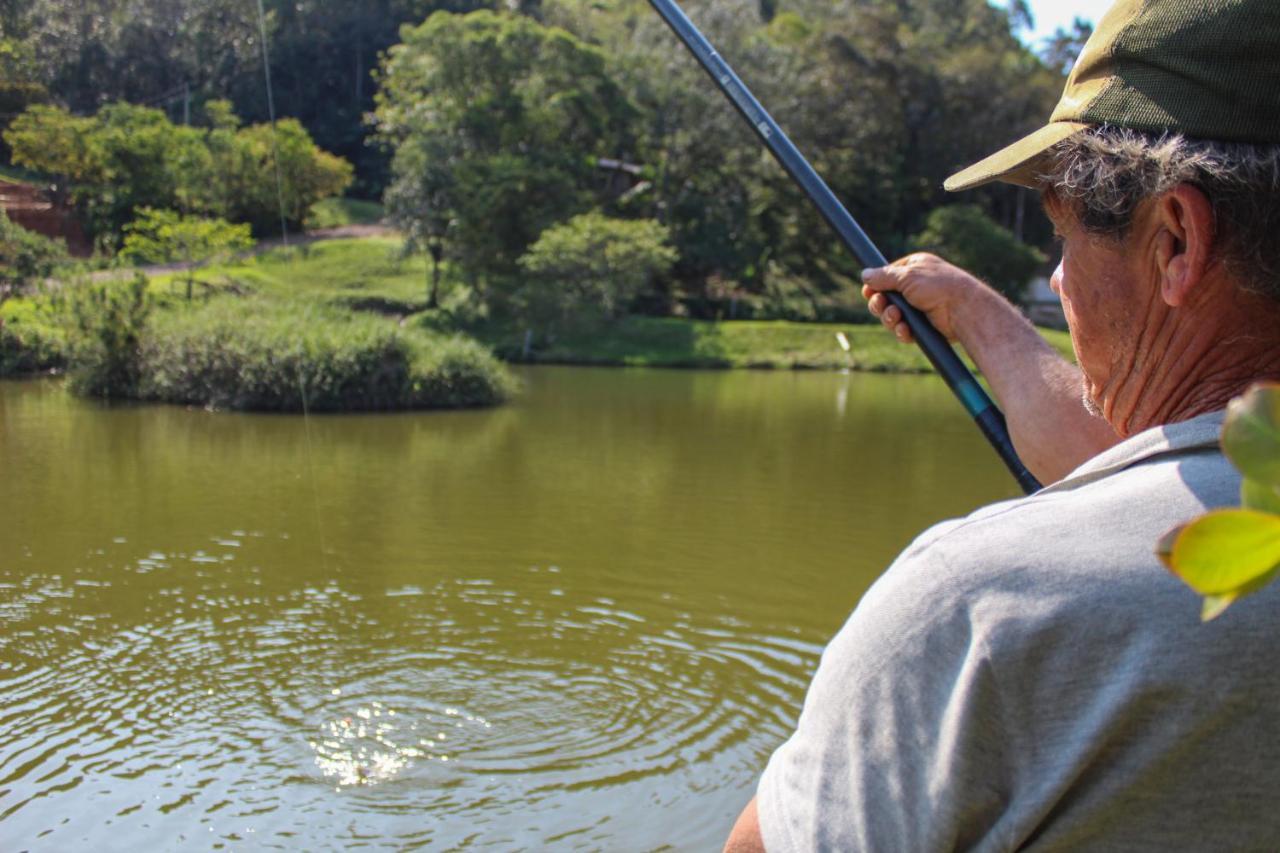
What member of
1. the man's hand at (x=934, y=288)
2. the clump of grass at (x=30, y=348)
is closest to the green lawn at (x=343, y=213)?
the clump of grass at (x=30, y=348)

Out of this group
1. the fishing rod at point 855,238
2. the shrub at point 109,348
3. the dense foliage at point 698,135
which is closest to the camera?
the fishing rod at point 855,238

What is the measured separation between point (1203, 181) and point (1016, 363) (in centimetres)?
75

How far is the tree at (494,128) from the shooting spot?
29438 mm

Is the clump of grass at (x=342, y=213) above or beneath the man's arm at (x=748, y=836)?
above

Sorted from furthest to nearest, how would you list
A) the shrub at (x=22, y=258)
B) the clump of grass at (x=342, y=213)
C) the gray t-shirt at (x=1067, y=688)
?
the clump of grass at (x=342, y=213) → the shrub at (x=22, y=258) → the gray t-shirt at (x=1067, y=688)

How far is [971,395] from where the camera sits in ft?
5.86

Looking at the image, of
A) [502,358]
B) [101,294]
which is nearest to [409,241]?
[502,358]

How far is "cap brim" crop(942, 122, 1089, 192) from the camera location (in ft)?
3.44

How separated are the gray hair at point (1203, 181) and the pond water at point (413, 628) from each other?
147 inches

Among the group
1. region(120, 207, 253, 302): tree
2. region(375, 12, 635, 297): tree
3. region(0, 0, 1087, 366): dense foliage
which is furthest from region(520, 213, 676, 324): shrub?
region(120, 207, 253, 302): tree

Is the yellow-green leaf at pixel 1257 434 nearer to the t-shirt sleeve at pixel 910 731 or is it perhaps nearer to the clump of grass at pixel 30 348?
the t-shirt sleeve at pixel 910 731

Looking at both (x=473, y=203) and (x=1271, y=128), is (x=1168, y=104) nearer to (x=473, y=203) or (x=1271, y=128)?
(x=1271, y=128)

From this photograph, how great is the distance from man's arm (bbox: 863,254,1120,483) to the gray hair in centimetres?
60

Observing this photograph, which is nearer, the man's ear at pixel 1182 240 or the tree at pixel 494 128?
the man's ear at pixel 1182 240
